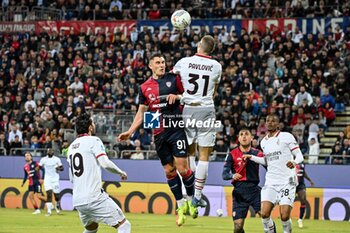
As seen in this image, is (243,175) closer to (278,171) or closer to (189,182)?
(278,171)

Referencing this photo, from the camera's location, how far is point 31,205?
1206 inches

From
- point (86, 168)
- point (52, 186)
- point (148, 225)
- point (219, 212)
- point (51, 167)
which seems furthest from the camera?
point (51, 167)

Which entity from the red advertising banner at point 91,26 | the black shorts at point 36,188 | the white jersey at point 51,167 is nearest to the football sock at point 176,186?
the white jersey at point 51,167

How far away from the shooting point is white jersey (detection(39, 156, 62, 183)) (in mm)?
28234

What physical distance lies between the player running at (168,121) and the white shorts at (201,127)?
130 millimetres

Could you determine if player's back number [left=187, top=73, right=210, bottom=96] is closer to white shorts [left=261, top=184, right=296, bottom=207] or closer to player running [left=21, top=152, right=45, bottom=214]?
white shorts [left=261, top=184, right=296, bottom=207]

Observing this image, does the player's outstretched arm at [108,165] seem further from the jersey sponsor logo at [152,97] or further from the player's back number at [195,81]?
the player's back number at [195,81]

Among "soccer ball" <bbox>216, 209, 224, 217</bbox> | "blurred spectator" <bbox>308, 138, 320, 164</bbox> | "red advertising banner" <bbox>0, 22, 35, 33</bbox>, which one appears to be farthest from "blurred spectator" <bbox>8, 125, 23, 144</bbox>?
"blurred spectator" <bbox>308, 138, 320, 164</bbox>

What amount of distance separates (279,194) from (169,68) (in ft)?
52.8

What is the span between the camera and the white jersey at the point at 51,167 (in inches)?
1112

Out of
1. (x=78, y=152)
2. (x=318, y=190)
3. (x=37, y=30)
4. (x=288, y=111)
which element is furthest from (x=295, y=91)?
(x=78, y=152)

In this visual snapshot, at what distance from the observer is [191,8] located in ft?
124

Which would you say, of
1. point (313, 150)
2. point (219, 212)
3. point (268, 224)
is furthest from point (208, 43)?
point (313, 150)

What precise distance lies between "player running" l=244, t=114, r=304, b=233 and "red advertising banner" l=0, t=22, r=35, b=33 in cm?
2548
